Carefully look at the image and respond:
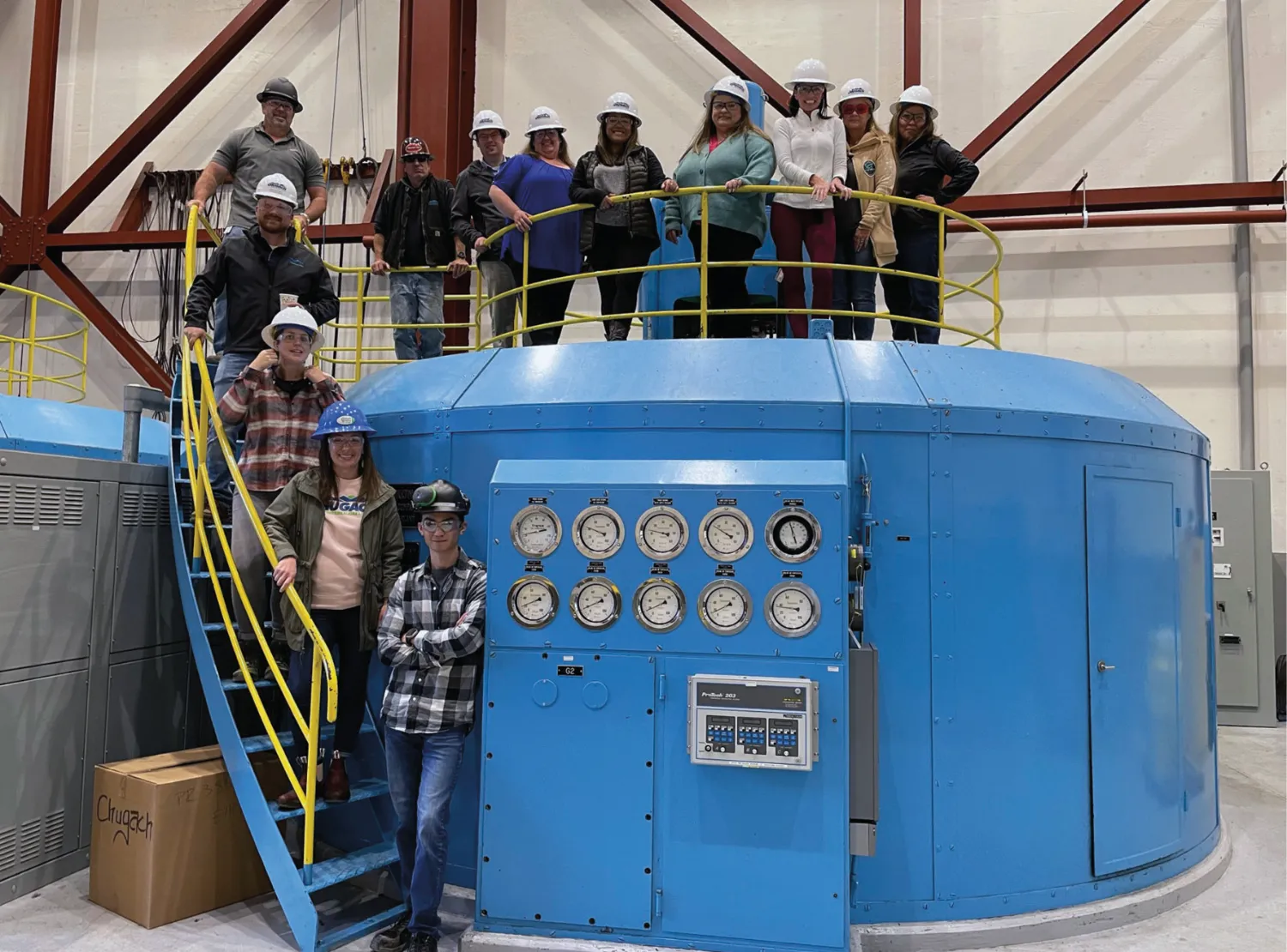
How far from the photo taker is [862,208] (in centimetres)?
616

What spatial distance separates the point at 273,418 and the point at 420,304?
252 centimetres

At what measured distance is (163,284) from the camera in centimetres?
1257

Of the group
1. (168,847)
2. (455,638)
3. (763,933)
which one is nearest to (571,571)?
(455,638)

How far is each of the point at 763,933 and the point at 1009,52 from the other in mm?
10740

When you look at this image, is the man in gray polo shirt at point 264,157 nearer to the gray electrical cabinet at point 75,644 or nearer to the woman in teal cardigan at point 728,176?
the gray electrical cabinet at point 75,644

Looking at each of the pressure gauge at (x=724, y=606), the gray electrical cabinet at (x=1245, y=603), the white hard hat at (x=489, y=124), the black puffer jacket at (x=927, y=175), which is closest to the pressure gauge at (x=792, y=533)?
the pressure gauge at (x=724, y=606)

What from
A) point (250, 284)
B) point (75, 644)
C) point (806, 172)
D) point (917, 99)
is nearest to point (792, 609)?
point (806, 172)

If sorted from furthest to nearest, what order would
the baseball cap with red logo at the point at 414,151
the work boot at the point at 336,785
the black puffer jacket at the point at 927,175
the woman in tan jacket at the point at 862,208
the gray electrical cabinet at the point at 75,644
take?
the baseball cap with red logo at the point at 414,151
the black puffer jacket at the point at 927,175
the woman in tan jacket at the point at 862,208
the gray electrical cabinet at the point at 75,644
the work boot at the point at 336,785

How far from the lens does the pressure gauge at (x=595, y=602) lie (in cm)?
425

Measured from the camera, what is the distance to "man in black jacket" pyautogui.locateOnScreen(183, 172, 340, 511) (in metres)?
5.45

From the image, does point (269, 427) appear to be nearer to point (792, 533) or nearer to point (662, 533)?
point (662, 533)

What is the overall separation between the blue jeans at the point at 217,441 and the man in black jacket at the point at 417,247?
1.92 m

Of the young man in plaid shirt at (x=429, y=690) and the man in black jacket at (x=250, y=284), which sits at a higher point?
the man in black jacket at (x=250, y=284)

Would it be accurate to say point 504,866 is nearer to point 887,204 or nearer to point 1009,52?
point 887,204
